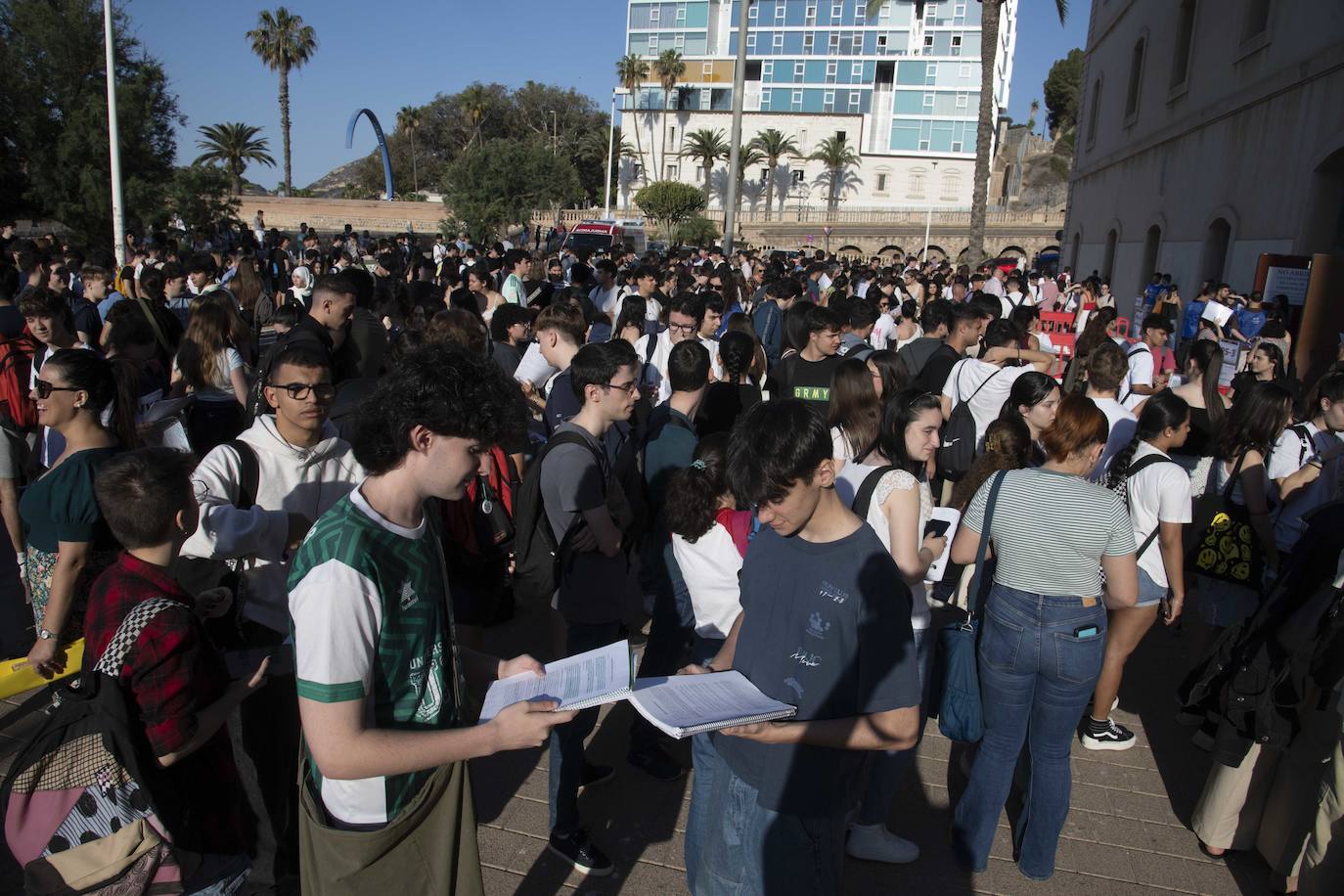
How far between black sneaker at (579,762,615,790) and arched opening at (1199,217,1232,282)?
62.1ft

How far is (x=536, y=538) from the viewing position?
347 centimetres

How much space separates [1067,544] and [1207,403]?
3.12 metres

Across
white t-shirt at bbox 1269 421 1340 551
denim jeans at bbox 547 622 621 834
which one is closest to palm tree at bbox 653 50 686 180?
white t-shirt at bbox 1269 421 1340 551

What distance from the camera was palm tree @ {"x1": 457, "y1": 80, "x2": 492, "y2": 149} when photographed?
228 feet

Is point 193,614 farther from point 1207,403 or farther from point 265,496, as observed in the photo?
point 1207,403

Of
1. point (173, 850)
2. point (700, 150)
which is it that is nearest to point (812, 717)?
point (173, 850)

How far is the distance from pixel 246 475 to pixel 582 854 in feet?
6.33

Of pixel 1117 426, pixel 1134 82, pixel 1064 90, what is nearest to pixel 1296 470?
pixel 1117 426

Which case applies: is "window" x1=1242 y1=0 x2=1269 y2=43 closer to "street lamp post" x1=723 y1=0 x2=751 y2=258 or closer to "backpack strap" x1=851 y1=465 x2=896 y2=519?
"street lamp post" x1=723 y1=0 x2=751 y2=258

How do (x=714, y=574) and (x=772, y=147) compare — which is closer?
(x=714, y=574)

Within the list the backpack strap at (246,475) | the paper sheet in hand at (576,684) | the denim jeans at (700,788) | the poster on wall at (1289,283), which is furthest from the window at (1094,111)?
the paper sheet in hand at (576,684)

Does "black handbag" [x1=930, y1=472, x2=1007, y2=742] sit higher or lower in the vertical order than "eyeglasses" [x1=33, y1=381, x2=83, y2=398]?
lower

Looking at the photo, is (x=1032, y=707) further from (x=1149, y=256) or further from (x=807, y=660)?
(x=1149, y=256)

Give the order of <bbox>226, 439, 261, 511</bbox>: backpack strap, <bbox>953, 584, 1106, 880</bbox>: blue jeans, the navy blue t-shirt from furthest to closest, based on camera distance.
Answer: <bbox>953, 584, 1106, 880</bbox>: blue jeans
<bbox>226, 439, 261, 511</bbox>: backpack strap
the navy blue t-shirt
